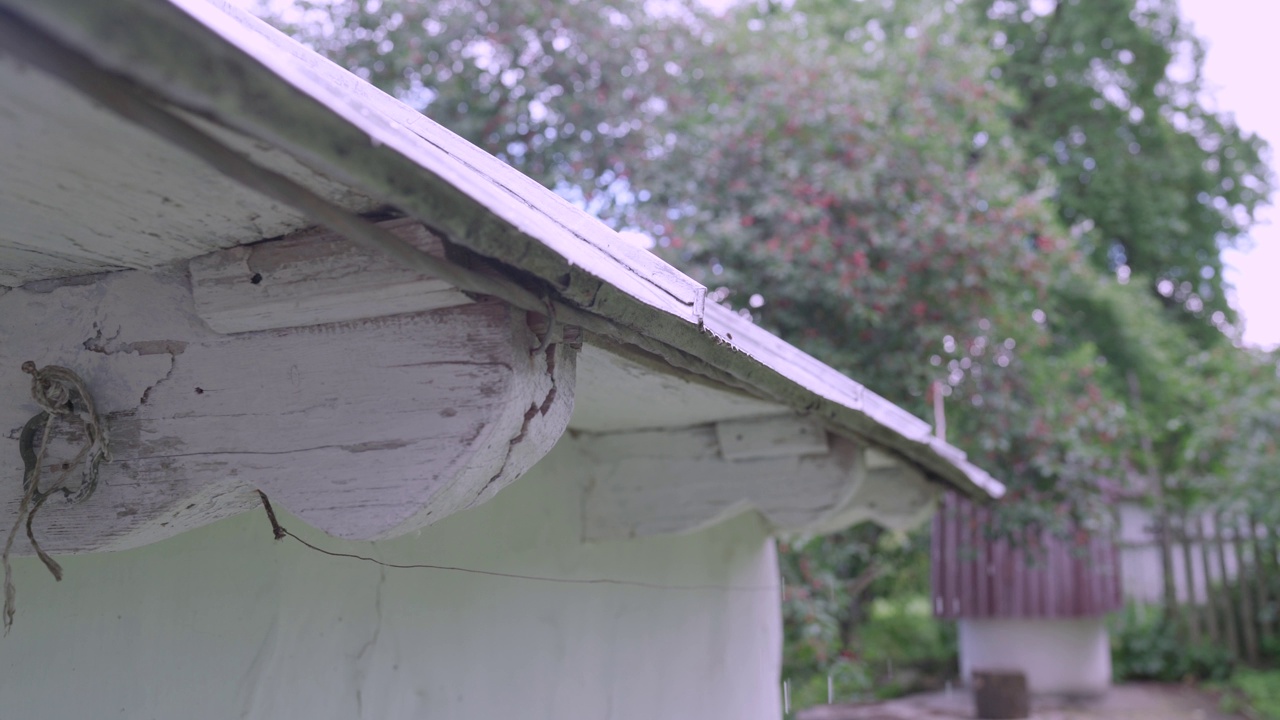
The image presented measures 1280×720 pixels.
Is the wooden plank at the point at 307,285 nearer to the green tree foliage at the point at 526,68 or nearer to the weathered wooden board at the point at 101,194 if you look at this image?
Answer: the weathered wooden board at the point at 101,194

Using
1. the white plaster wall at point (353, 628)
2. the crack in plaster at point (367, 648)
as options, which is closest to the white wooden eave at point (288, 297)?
the white plaster wall at point (353, 628)

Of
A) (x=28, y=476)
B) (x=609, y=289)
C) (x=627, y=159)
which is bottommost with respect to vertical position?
(x=28, y=476)

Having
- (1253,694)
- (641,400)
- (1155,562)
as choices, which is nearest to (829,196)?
(641,400)

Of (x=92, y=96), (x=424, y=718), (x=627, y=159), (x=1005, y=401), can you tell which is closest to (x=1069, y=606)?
(x=1005, y=401)

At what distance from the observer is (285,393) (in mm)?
1331

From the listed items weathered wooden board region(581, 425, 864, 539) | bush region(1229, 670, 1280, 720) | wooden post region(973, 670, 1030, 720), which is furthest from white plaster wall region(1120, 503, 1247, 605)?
weathered wooden board region(581, 425, 864, 539)

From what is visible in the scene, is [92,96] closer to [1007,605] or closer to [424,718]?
[424,718]

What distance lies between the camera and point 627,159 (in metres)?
6.51

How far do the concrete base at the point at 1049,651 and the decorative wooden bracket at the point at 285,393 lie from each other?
934 cm

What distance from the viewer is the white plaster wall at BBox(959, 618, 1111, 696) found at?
30.9 ft

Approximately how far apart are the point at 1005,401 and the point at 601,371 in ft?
16.1

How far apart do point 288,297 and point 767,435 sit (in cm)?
155

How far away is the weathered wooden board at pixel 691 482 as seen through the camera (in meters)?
2.60

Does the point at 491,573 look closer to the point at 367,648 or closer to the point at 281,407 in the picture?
the point at 367,648
